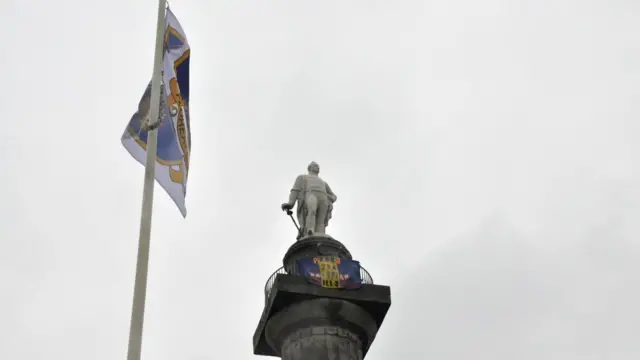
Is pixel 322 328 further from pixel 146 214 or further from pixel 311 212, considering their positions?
pixel 146 214

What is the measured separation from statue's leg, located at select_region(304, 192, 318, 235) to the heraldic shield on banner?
2.04 m

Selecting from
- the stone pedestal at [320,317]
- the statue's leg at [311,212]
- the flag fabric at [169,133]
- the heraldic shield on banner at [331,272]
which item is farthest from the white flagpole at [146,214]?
the statue's leg at [311,212]

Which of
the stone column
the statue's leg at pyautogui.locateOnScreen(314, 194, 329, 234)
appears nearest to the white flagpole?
the stone column

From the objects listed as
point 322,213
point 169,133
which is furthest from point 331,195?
point 169,133

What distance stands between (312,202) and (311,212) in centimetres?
32

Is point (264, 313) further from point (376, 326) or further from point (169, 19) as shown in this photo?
point (169, 19)

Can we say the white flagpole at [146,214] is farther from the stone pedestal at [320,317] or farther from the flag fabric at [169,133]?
the stone pedestal at [320,317]

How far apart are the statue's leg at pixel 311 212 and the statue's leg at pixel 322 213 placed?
0.16 m

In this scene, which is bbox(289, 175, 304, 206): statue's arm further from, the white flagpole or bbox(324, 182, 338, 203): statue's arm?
the white flagpole

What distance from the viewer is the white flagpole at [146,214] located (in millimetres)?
14262

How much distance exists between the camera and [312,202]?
85.3ft

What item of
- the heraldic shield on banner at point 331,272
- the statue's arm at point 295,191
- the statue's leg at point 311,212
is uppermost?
the statue's arm at point 295,191

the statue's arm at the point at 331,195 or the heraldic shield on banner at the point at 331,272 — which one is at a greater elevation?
the statue's arm at the point at 331,195

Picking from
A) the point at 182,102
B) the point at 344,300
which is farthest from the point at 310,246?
the point at 182,102
